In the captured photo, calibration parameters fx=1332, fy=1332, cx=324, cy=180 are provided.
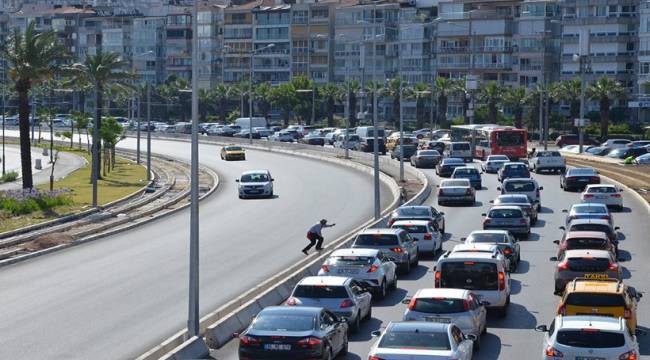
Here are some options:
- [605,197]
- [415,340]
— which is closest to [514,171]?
[605,197]

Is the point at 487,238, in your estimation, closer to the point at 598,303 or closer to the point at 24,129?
the point at 598,303

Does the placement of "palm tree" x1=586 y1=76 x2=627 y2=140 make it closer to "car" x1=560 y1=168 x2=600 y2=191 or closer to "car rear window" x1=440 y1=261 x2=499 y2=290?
"car" x1=560 y1=168 x2=600 y2=191

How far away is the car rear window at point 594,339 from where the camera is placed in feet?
71.3

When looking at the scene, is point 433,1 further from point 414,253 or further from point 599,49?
point 414,253

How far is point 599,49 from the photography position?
140000 mm

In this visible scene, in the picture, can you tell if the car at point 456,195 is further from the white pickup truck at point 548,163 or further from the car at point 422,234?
the white pickup truck at point 548,163

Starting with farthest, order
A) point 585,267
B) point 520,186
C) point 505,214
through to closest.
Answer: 1. point 520,186
2. point 505,214
3. point 585,267

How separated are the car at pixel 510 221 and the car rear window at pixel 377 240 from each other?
9.66 metres

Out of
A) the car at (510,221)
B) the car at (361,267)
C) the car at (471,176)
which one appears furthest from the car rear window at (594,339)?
the car at (471,176)

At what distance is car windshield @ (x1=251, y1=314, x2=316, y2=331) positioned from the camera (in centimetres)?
2316

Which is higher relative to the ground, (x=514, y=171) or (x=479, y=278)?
(x=479, y=278)

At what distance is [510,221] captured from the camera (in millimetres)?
46625

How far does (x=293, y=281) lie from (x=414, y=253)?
700 centimetres

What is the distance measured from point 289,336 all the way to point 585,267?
1147cm
